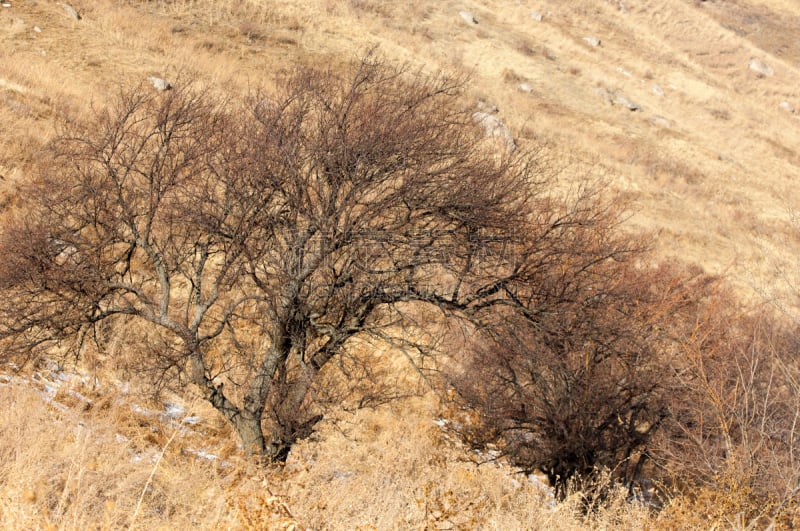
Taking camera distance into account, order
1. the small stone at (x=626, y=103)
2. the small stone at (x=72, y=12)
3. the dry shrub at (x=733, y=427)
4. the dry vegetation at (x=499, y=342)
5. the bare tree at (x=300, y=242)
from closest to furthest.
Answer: the dry vegetation at (x=499, y=342), the dry shrub at (x=733, y=427), the bare tree at (x=300, y=242), the small stone at (x=72, y=12), the small stone at (x=626, y=103)

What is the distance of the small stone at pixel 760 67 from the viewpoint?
50.8 m

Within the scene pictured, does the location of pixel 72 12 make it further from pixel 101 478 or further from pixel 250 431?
pixel 101 478

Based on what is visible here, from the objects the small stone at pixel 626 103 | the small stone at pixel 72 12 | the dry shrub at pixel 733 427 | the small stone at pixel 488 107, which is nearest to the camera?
the dry shrub at pixel 733 427

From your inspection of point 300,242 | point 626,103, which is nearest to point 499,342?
point 300,242

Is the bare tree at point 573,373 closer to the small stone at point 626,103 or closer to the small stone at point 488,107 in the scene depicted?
the small stone at point 488,107

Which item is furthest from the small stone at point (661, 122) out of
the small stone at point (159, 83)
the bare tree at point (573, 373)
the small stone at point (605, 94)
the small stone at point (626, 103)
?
the bare tree at point (573, 373)

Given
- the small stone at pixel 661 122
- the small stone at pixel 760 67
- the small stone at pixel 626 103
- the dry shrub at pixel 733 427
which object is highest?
the dry shrub at pixel 733 427

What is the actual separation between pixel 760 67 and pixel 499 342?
55.0 metres

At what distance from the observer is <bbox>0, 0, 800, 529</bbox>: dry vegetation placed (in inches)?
201

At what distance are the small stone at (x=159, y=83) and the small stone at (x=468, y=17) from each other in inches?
936

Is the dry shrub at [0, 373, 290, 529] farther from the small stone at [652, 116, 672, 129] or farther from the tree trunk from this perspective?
the small stone at [652, 116, 672, 129]

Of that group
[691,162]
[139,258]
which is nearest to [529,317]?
[139,258]

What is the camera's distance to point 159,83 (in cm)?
1811

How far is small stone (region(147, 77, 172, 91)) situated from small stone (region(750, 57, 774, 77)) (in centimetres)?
4993
